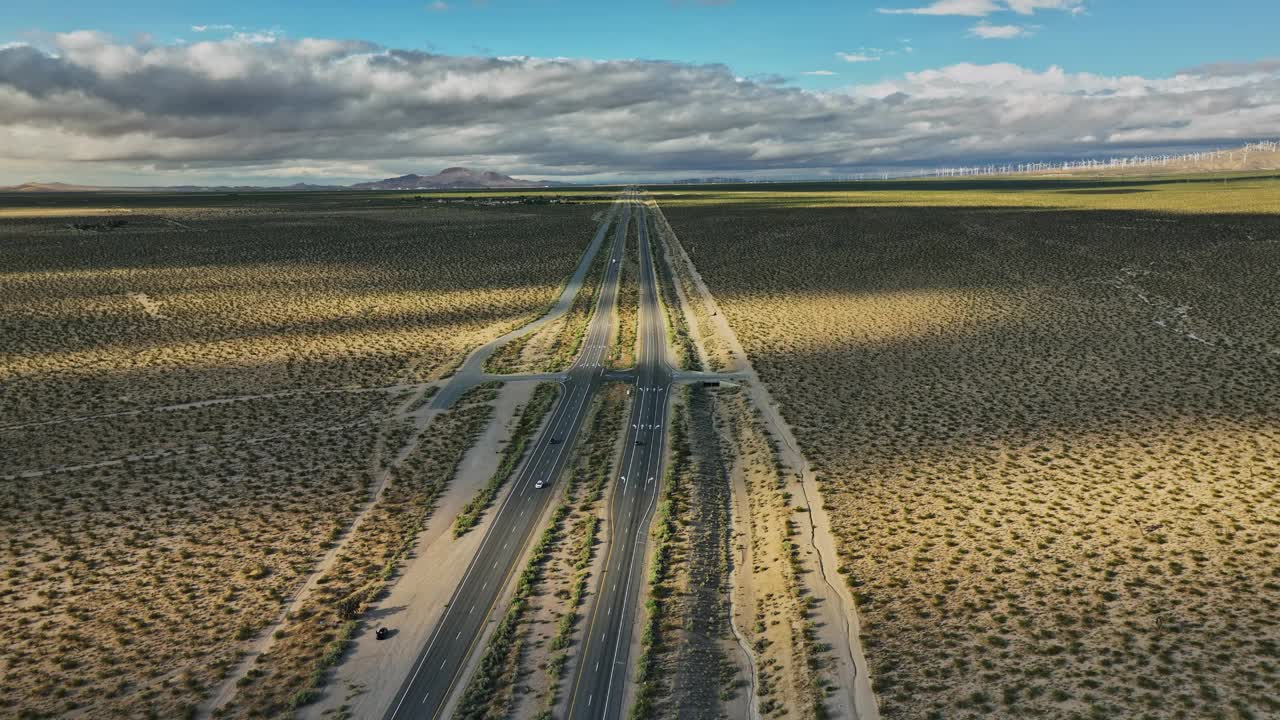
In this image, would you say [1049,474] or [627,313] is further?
[627,313]

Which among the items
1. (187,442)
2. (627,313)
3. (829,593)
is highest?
(627,313)

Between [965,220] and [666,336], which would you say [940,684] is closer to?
[666,336]

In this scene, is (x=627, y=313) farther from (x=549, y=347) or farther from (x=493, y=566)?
(x=493, y=566)

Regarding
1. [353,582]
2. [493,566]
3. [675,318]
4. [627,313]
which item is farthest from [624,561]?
[627,313]

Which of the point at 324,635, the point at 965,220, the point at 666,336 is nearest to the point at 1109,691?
the point at 324,635

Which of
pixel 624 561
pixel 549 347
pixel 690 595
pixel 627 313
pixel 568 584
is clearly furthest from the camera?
pixel 627 313

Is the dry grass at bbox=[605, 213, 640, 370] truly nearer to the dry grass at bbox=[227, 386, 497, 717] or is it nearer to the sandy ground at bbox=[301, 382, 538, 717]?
the dry grass at bbox=[227, 386, 497, 717]
